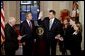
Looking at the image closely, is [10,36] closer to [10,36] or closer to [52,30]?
[10,36]

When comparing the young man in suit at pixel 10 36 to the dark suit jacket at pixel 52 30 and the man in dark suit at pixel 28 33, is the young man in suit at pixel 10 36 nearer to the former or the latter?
the man in dark suit at pixel 28 33

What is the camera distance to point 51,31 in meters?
1.66

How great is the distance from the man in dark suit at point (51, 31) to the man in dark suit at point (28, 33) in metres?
0.11

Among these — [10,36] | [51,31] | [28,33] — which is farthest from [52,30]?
[10,36]

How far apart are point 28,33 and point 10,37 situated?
0.16m

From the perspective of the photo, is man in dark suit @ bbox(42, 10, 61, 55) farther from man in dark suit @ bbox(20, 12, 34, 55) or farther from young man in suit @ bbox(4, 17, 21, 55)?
young man in suit @ bbox(4, 17, 21, 55)

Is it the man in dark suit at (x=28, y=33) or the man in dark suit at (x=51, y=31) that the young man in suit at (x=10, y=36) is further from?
the man in dark suit at (x=51, y=31)

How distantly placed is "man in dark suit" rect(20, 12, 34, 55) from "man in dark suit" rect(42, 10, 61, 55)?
11cm

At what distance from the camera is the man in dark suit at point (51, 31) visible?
1665mm

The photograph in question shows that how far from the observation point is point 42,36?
66.5 inches

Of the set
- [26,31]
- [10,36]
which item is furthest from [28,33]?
[10,36]

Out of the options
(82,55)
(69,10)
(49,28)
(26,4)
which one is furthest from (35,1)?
(82,55)

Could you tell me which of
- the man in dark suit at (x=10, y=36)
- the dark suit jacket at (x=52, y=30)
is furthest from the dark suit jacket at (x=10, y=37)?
the dark suit jacket at (x=52, y=30)

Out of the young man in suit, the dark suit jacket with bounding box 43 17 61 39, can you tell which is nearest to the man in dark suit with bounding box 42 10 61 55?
the dark suit jacket with bounding box 43 17 61 39
